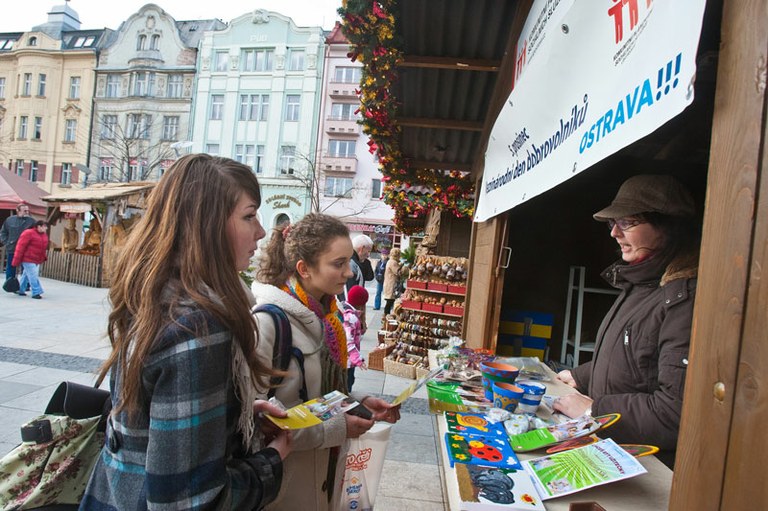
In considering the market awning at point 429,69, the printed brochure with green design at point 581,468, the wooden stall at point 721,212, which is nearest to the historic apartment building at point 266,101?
the market awning at point 429,69

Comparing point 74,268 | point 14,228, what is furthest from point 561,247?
point 74,268

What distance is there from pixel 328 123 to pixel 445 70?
28.9 m

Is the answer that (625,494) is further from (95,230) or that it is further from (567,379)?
(95,230)

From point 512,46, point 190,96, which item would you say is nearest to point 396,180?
point 512,46

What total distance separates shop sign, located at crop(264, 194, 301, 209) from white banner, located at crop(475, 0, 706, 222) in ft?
98.9

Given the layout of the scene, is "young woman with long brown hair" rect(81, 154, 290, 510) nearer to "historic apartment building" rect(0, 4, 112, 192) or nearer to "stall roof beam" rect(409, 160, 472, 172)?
"stall roof beam" rect(409, 160, 472, 172)

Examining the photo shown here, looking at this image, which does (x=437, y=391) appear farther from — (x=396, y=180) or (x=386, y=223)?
(x=386, y=223)

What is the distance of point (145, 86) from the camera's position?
110 feet

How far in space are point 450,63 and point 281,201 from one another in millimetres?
29324

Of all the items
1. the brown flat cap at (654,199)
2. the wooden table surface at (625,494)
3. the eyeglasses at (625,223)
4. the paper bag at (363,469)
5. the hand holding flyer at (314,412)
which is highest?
the brown flat cap at (654,199)

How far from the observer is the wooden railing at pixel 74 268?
13.8 m

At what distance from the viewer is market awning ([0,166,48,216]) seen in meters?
15.8

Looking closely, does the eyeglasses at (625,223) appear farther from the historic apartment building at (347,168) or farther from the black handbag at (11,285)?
the historic apartment building at (347,168)

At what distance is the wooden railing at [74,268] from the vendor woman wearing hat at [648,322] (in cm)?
1496
